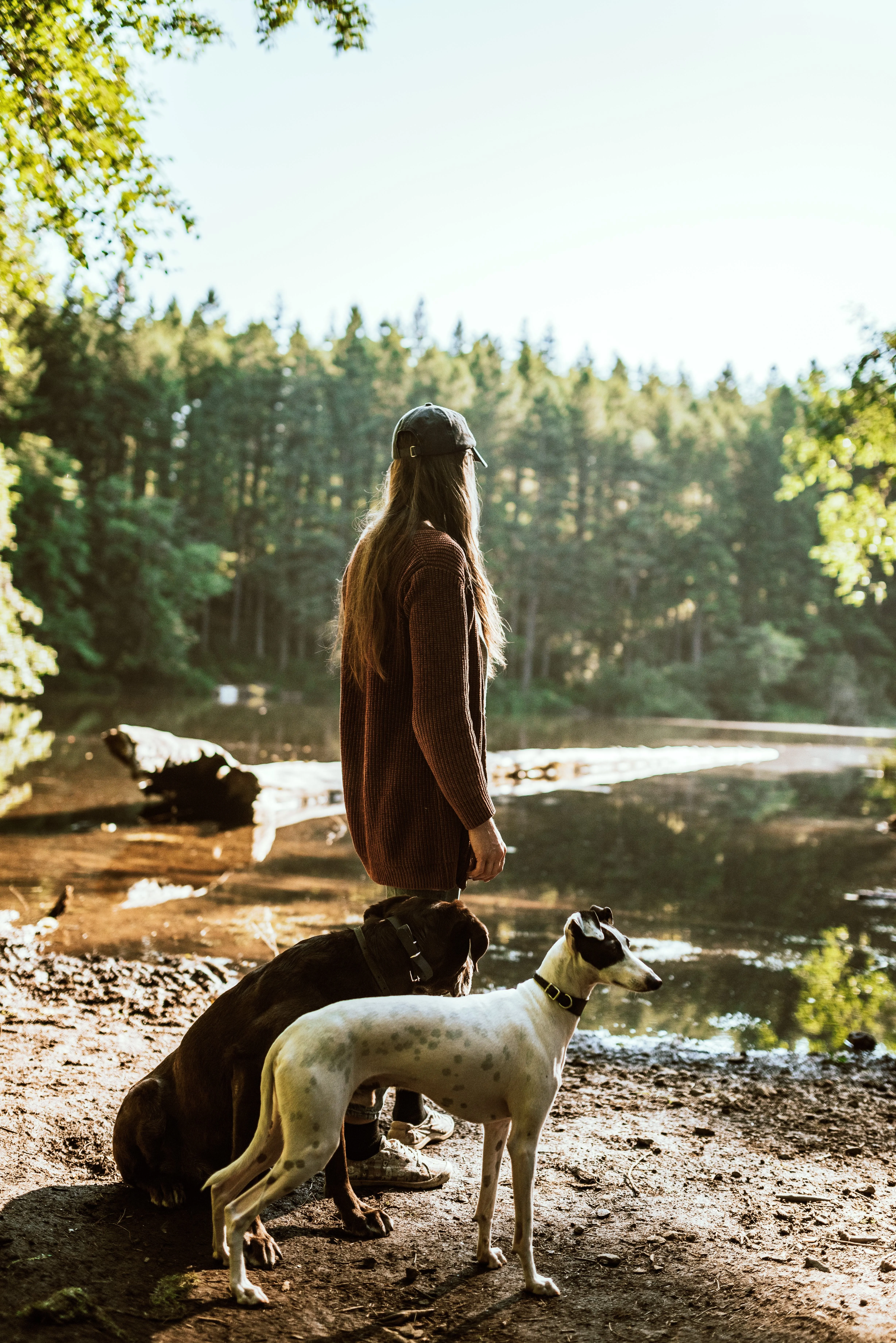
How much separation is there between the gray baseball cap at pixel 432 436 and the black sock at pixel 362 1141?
237 cm

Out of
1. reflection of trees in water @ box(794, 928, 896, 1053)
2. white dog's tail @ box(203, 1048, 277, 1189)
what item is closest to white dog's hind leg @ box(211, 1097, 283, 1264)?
white dog's tail @ box(203, 1048, 277, 1189)

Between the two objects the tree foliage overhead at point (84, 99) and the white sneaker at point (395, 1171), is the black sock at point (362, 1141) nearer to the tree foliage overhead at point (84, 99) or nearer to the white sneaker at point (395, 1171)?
the white sneaker at point (395, 1171)

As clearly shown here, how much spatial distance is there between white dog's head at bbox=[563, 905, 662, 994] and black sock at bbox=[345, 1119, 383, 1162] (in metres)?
1.06

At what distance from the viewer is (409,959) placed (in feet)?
10.4

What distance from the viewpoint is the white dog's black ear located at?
3.09 meters

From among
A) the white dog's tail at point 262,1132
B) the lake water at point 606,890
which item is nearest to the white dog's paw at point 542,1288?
the white dog's tail at point 262,1132

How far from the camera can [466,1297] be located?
2.91 meters

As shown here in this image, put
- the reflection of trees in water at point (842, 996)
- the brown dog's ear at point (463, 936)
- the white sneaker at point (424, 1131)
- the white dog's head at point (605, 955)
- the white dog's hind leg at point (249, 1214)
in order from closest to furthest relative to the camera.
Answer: the white dog's hind leg at point (249, 1214), the white dog's head at point (605, 955), the brown dog's ear at point (463, 936), the white sneaker at point (424, 1131), the reflection of trees in water at point (842, 996)

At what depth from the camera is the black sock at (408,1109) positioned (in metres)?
4.04

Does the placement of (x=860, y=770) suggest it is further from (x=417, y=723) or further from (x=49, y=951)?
(x=417, y=723)

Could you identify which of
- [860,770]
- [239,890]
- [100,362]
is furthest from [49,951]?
[100,362]

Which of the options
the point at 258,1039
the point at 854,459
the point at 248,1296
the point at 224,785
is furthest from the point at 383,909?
the point at 854,459

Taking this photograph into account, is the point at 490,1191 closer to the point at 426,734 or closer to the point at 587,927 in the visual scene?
the point at 587,927

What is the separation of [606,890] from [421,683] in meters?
7.04
